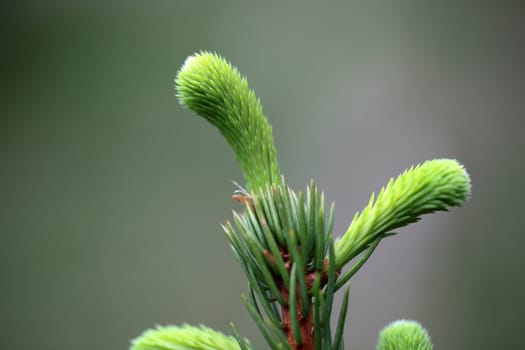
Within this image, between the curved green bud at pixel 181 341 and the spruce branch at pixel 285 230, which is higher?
the spruce branch at pixel 285 230

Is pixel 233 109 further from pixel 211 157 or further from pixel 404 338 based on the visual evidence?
pixel 211 157

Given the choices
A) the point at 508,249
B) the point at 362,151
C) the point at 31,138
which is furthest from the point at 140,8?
the point at 508,249

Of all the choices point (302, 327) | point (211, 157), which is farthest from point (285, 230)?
point (211, 157)

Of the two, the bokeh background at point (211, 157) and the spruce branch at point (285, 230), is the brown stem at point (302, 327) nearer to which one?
the spruce branch at point (285, 230)

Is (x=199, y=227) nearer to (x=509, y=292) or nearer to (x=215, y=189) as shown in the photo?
(x=215, y=189)

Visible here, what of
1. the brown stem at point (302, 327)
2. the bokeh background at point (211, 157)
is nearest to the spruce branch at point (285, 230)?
the brown stem at point (302, 327)

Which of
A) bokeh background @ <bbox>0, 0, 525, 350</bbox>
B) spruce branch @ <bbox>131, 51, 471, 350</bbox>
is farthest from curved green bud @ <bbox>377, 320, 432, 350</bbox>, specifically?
bokeh background @ <bbox>0, 0, 525, 350</bbox>

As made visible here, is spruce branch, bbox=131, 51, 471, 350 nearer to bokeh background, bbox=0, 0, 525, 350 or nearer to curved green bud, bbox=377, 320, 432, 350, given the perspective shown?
curved green bud, bbox=377, 320, 432, 350
